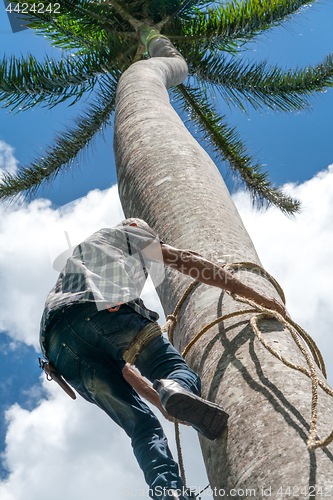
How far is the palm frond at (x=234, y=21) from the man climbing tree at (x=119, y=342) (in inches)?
241

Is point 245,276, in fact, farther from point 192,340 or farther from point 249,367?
point 249,367

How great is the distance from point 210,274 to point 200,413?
0.61 m

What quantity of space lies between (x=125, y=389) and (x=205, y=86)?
715 cm

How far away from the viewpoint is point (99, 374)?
1835 mm

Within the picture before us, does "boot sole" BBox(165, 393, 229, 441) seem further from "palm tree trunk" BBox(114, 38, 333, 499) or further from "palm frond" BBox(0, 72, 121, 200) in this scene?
"palm frond" BBox(0, 72, 121, 200)

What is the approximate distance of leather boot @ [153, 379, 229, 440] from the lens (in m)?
1.45

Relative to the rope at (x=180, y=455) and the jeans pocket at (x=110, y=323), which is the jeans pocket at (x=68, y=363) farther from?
the rope at (x=180, y=455)

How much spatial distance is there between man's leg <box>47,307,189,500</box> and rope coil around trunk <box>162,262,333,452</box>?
311 mm

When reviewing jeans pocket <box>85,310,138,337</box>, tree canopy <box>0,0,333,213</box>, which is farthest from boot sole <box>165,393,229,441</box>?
tree canopy <box>0,0,333,213</box>

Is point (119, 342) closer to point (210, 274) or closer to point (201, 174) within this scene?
point (210, 274)

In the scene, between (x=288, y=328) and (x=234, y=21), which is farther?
(x=234, y=21)

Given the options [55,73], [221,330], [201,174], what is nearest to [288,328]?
[221,330]

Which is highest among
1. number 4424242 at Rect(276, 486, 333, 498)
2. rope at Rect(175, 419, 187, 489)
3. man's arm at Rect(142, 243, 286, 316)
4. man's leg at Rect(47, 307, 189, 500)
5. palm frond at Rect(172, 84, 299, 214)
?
palm frond at Rect(172, 84, 299, 214)

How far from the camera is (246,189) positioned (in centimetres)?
824
